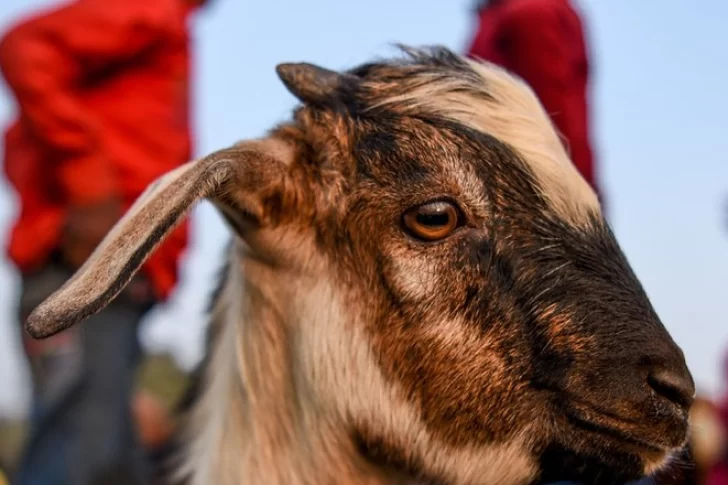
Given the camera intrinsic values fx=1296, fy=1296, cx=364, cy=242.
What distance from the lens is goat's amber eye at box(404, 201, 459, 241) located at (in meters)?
3.14

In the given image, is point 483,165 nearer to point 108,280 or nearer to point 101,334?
point 108,280

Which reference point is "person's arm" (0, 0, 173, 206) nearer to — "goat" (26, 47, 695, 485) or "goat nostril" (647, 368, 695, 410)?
"goat" (26, 47, 695, 485)

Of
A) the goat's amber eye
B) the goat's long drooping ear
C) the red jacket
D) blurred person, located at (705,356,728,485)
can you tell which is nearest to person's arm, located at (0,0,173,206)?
the red jacket

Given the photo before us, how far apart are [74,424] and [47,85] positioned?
1275 millimetres

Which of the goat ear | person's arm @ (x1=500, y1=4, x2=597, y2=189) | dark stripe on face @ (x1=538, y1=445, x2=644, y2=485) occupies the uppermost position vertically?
the goat ear

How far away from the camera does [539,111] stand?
3.51 meters

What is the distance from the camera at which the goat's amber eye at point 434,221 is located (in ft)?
10.3

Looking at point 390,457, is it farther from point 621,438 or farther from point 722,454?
point 722,454

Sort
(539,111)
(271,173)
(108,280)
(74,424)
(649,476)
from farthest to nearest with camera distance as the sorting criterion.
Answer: (74,424) < (539,111) < (271,173) < (649,476) < (108,280)

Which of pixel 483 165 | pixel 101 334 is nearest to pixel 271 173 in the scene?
pixel 483 165

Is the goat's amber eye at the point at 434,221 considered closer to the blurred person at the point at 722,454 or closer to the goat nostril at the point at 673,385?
the goat nostril at the point at 673,385

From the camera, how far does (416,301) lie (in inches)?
122

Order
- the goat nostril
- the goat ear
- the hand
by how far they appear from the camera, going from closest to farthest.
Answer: the goat nostril < the goat ear < the hand

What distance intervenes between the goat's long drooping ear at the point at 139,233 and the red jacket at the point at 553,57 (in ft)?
5.44
